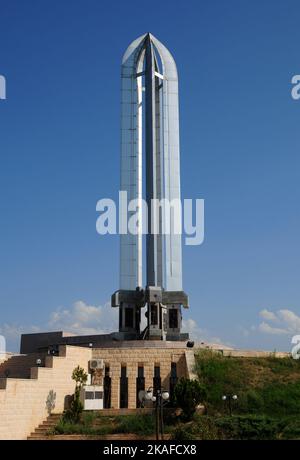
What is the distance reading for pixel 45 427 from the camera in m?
20.3

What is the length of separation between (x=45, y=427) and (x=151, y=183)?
16072 millimetres

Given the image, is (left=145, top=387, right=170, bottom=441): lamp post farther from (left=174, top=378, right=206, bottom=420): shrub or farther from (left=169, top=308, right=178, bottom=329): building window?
(left=169, top=308, right=178, bottom=329): building window

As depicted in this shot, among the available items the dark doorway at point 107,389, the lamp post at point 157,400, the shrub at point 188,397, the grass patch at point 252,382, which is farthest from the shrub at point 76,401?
the grass patch at point 252,382

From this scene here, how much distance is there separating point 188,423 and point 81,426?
150 inches

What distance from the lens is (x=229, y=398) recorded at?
20406 mm

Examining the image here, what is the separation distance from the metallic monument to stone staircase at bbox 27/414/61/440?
970 cm

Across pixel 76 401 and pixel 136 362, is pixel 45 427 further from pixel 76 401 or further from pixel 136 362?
pixel 136 362

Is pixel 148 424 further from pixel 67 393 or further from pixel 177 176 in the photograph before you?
pixel 177 176

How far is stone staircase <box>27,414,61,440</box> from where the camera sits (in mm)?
19734

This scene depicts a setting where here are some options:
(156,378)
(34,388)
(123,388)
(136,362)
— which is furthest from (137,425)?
(136,362)

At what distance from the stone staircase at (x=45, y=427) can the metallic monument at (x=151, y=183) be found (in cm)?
970

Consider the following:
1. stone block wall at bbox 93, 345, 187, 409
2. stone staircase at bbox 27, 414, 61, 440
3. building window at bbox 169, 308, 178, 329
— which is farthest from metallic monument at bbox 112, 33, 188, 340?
stone staircase at bbox 27, 414, 61, 440

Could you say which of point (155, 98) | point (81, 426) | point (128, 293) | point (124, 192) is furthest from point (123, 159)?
point (81, 426)

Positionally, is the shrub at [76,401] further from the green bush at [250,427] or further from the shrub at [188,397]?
the green bush at [250,427]
